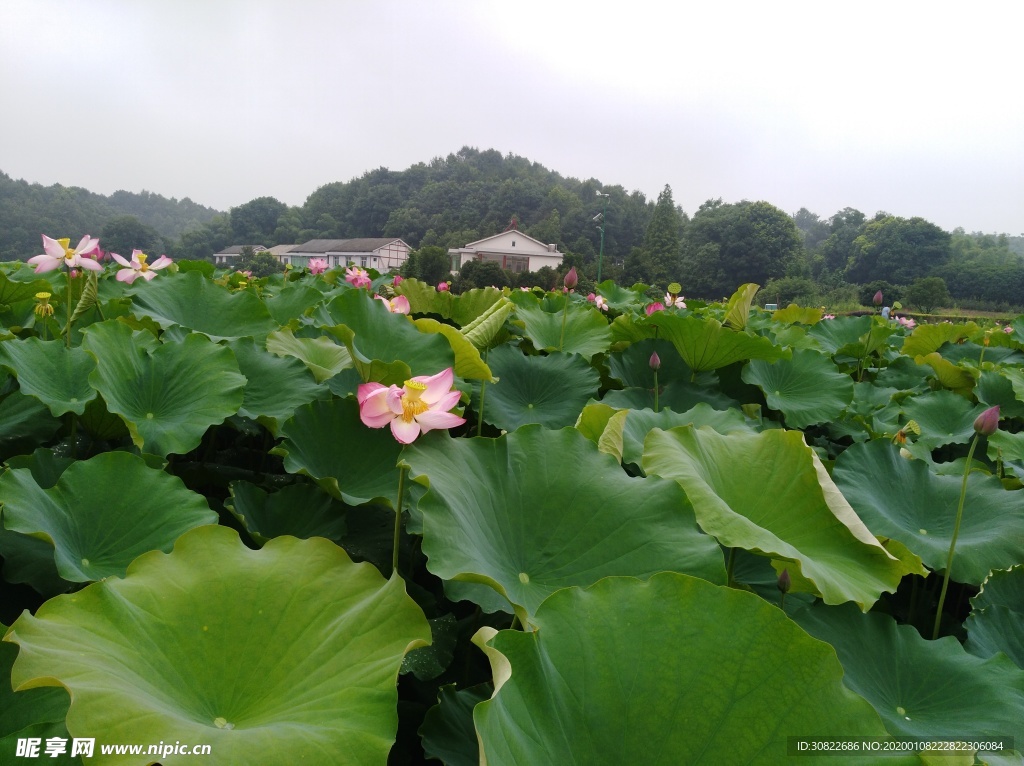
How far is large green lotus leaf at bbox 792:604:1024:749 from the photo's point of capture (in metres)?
0.81

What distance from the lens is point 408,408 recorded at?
878 mm

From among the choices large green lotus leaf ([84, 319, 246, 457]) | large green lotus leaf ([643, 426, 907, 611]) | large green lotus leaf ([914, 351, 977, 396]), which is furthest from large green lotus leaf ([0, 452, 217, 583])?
large green lotus leaf ([914, 351, 977, 396])

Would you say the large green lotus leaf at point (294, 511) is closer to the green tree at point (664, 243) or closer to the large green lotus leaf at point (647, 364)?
the large green lotus leaf at point (647, 364)

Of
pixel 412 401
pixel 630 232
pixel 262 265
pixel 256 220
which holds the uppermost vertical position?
pixel 630 232

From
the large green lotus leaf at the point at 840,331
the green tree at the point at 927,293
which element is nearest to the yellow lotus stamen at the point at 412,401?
the large green lotus leaf at the point at 840,331

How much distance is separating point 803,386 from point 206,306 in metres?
A: 1.78

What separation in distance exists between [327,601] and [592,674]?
0.29m

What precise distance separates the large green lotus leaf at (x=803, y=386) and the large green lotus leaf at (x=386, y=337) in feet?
3.28

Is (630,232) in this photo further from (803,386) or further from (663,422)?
Answer: (663,422)

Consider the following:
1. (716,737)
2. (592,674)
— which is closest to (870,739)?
(716,737)

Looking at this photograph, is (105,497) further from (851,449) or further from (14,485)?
(851,449)

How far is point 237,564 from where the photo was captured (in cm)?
69

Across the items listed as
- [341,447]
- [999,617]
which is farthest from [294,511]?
[999,617]

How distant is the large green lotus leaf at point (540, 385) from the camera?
1662 millimetres
